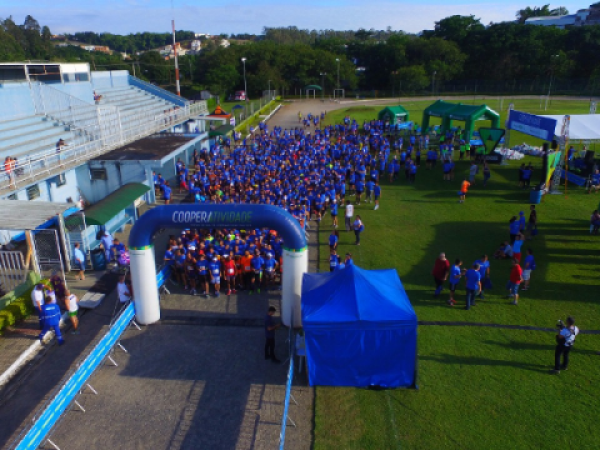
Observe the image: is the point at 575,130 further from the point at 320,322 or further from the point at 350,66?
the point at 350,66

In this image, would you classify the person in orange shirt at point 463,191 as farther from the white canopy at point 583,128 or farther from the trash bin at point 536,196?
the white canopy at point 583,128

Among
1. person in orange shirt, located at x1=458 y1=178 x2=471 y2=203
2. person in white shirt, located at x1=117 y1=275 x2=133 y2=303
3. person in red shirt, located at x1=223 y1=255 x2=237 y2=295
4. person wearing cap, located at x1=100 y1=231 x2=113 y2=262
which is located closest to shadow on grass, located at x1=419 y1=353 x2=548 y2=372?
person in red shirt, located at x1=223 y1=255 x2=237 y2=295

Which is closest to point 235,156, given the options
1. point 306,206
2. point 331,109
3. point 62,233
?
point 306,206

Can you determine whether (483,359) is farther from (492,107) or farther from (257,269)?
(492,107)

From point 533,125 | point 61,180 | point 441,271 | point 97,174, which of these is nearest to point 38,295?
point 61,180

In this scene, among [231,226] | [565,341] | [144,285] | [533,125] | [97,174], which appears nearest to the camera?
[565,341]

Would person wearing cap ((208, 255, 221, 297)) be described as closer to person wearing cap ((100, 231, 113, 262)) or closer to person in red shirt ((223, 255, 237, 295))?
person in red shirt ((223, 255, 237, 295))
